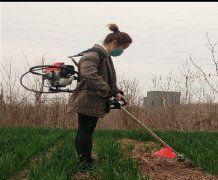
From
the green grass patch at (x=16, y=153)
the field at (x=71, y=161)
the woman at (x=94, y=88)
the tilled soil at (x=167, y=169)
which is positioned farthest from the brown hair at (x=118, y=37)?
the green grass patch at (x=16, y=153)

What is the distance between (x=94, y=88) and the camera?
4.77 m

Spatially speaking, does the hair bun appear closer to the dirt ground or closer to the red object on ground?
the dirt ground

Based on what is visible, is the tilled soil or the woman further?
the tilled soil

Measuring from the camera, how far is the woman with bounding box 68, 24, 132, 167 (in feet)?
15.5

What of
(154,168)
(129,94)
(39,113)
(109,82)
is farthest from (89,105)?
(39,113)

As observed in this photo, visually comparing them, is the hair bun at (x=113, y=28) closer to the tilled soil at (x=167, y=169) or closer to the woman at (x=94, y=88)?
the woman at (x=94, y=88)

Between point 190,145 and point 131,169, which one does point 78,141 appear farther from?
point 190,145

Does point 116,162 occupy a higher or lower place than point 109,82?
lower

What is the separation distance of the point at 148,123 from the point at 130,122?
2.21 ft

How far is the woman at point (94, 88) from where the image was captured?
4.74 m

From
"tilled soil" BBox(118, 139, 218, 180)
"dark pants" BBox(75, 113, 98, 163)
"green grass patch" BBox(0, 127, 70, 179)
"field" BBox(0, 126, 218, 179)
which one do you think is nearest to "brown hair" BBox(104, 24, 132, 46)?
"dark pants" BBox(75, 113, 98, 163)

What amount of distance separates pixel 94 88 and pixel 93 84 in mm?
75

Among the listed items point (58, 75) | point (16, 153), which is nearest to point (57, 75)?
point (58, 75)

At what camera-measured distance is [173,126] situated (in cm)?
1439
